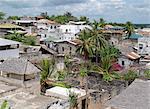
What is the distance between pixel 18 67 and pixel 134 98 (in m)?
8.54

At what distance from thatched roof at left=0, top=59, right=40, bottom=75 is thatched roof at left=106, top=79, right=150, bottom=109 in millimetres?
6785

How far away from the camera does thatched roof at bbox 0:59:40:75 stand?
21.1 metres

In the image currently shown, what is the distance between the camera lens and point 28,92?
2023 centimetres

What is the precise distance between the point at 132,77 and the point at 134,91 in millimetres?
11352

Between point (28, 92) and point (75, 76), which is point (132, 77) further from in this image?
point (28, 92)

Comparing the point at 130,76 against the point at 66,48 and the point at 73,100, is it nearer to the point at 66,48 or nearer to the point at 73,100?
the point at 73,100

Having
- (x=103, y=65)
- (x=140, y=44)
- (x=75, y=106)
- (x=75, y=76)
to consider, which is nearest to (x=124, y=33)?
(x=140, y=44)

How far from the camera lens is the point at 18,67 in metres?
21.5

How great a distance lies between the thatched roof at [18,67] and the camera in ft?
69.1

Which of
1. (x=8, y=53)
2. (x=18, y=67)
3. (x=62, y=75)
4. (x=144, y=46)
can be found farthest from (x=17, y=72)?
(x=144, y=46)

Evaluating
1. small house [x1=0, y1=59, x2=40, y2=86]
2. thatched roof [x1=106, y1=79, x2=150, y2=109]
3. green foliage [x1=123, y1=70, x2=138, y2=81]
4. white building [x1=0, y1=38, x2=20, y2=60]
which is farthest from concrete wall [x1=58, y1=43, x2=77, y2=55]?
thatched roof [x1=106, y1=79, x2=150, y2=109]

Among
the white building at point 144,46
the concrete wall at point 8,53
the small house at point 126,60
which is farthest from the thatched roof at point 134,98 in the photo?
the white building at point 144,46

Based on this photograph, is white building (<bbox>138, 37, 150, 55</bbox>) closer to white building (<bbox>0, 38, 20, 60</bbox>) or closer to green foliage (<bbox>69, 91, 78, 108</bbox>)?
white building (<bbox>0, 38, 20, 60</bbox>)

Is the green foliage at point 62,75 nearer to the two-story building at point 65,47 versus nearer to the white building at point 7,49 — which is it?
the white building at point 7,49
